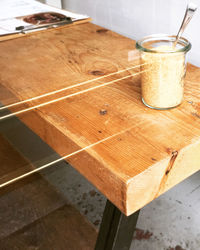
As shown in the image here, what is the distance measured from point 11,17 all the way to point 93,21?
0.69 feet

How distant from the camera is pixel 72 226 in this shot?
0.55 metres

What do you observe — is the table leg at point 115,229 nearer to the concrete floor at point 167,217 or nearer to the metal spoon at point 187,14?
the concrete floor at point 167,217

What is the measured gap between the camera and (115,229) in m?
0.49

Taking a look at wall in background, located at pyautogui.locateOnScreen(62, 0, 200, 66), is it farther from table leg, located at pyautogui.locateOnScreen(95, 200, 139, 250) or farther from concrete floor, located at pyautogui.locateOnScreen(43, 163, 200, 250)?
concrete floor, located at pyautogui.locateOnScreen(43, 163, 200, 250)

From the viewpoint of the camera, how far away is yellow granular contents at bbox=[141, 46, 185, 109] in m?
0.43

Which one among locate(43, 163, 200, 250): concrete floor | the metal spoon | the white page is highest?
the metal spoon

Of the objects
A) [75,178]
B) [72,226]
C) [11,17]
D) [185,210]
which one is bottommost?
[185,210]

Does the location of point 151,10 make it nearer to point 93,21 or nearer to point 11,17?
point 93,21

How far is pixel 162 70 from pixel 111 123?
99mm

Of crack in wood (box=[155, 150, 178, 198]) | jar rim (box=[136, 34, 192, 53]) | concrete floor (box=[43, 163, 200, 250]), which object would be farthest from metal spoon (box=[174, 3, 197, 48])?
concrete floor (box=[43, 163, 200, 250])

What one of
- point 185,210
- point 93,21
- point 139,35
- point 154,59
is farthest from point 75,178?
point 185,210

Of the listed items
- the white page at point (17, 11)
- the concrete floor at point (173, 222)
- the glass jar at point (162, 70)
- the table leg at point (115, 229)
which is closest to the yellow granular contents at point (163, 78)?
the glass jar at point (162, 70)

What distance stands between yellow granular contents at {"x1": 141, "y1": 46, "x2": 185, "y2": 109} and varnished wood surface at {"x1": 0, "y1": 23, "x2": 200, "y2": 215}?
2 centimetres

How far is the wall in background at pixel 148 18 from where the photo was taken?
689 millimetres
